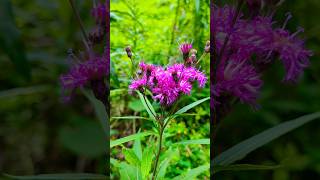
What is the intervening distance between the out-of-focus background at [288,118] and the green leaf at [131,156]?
0.22 m

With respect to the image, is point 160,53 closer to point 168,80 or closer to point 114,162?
point 168,80

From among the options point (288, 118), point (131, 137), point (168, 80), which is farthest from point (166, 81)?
point (288, 118)

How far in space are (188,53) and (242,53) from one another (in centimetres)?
10

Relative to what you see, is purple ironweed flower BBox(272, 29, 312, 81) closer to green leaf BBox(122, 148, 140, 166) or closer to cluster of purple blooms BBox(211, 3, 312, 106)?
cluster of purple blooms BBox(211, 3, 312, 106)

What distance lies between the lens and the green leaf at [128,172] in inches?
30.8

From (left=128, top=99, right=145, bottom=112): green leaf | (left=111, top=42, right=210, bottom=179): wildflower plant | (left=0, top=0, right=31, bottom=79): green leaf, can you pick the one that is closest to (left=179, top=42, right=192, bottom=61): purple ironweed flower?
(left=111, top=42, right=210, bottom=179): wildflower plant

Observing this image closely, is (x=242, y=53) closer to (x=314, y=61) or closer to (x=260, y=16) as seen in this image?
(x=260, y=16)

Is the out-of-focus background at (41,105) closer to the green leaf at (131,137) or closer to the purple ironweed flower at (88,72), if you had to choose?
the purple ironweed flower at (88,72)

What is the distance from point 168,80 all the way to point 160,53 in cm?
5

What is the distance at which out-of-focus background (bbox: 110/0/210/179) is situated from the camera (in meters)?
0.79

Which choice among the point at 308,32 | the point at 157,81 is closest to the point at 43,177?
the point at 157,81

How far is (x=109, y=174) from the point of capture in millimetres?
822

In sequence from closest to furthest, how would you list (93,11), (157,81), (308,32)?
(157,81) → (93,11) → (308,32)

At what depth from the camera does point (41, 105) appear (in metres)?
1.11
